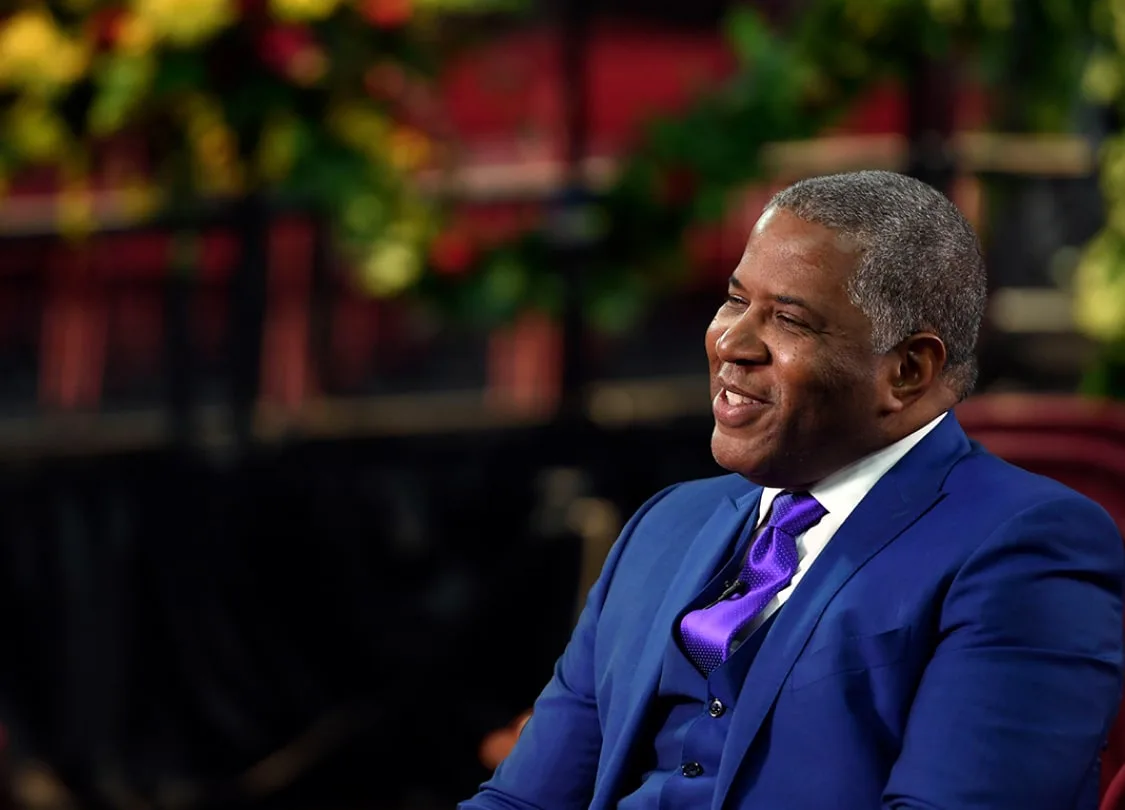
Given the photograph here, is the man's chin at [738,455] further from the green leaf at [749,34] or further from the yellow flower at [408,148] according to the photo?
the yellow flower at [408,148]

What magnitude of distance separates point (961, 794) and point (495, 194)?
4.04m

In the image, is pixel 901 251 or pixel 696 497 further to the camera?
pixel 696 497

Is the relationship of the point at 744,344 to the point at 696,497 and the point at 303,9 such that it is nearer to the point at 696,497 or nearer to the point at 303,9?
the point at 696,497

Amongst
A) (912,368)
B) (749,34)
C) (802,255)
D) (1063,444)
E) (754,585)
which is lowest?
(1063,444)

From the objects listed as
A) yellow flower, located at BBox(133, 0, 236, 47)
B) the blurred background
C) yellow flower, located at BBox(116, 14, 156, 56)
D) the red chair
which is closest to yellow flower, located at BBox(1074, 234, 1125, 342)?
the blurred background

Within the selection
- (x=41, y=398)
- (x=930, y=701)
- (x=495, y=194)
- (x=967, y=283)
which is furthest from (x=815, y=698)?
(x=41, y=398)

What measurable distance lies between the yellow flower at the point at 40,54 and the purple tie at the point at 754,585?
144 inches

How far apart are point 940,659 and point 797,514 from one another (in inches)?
9.7

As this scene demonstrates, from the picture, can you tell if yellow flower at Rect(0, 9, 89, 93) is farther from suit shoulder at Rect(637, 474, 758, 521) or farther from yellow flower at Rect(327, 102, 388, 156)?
suit shoulder at Rect(637, 474, 758, 521)

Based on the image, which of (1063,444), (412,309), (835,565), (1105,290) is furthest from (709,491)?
(412,309)

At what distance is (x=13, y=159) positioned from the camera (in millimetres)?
5160

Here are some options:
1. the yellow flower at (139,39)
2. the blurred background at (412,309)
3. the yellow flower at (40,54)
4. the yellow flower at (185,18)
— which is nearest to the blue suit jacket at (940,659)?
the blurred background at (412,309)

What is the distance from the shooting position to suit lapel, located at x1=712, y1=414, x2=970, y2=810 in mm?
1652

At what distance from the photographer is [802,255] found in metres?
1.70
